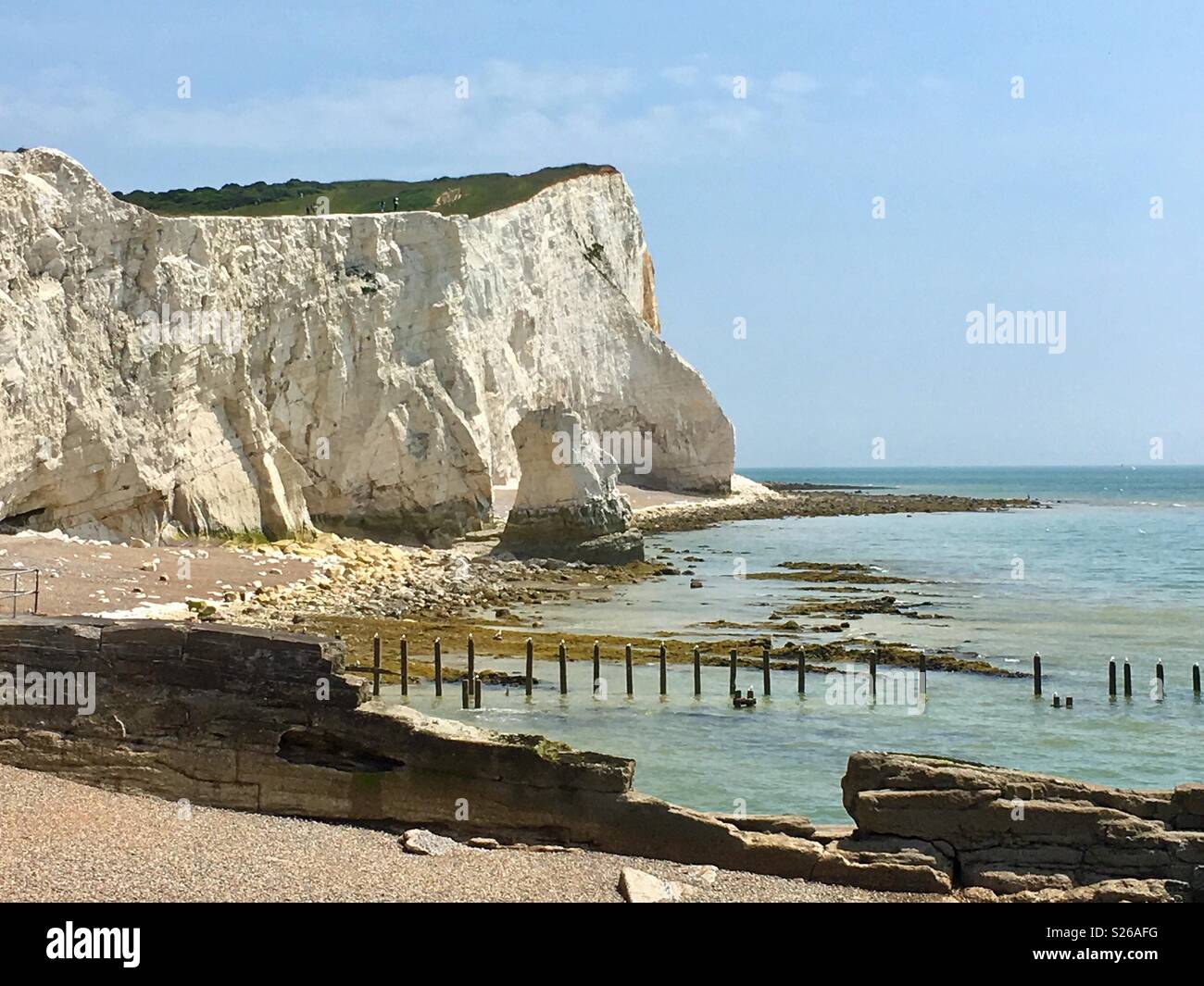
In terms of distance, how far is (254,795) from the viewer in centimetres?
952

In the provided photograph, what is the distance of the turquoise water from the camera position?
15.1 metres

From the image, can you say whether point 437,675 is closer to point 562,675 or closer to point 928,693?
point 562,675

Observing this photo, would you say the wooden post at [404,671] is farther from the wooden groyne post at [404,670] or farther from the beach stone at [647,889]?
the beach stone at [647,889]

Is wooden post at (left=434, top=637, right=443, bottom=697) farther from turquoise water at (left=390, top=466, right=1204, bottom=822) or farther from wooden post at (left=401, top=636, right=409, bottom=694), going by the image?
wooden post at (left=401, top=636, right=409, bottom=694)

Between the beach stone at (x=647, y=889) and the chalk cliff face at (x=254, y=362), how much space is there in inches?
891

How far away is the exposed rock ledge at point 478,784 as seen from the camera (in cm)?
792

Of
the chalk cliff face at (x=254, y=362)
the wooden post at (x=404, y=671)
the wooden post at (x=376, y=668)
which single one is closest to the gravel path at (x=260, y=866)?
the wooden post at (x=376, y=668)

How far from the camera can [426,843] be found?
8.65 m

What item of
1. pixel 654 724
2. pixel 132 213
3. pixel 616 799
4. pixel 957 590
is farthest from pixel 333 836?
pixel 957 590

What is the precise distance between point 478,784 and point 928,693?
12568 mm

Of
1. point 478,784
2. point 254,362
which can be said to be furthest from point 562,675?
point 254,362

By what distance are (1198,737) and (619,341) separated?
163 ft

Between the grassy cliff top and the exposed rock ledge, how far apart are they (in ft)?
133
